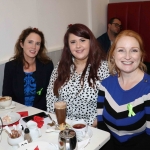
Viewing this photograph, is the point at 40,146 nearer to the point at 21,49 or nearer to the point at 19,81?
the point at 19,81

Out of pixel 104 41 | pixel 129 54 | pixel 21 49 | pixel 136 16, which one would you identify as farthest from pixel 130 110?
pixel 136 16

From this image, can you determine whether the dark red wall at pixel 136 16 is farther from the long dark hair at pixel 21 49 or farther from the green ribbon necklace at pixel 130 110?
the green ribbon necklace at pixel 130 110

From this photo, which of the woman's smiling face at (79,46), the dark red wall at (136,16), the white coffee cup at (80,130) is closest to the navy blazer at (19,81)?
the woman's smiling face at (79,46)

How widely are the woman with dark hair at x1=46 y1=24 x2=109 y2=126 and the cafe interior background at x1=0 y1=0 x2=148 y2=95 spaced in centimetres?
101

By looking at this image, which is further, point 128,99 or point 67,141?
point 128,99

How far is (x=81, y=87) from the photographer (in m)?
1.81

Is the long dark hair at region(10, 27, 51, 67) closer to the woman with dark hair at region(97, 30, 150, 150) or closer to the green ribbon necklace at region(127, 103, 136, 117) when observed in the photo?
the woman with dark hair at region(97, 30, 150, 150)

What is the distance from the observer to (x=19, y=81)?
2260 mm

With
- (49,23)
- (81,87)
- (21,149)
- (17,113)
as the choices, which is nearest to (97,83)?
(81,87)

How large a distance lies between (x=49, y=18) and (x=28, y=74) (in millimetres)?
1169

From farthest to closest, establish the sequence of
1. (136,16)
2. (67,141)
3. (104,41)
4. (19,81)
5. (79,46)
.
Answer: (104,41)
(136,16)
(19,81)
(79,46)
(67,141)

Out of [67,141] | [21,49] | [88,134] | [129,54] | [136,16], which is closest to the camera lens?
[67,141]

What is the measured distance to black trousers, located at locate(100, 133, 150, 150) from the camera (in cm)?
137

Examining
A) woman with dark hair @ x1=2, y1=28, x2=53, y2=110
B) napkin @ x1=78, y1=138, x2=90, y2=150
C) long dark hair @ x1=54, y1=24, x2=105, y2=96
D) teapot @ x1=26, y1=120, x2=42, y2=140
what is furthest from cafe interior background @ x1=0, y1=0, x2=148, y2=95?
napkin @ x1=78, y1=138, x2=90, y2=150
